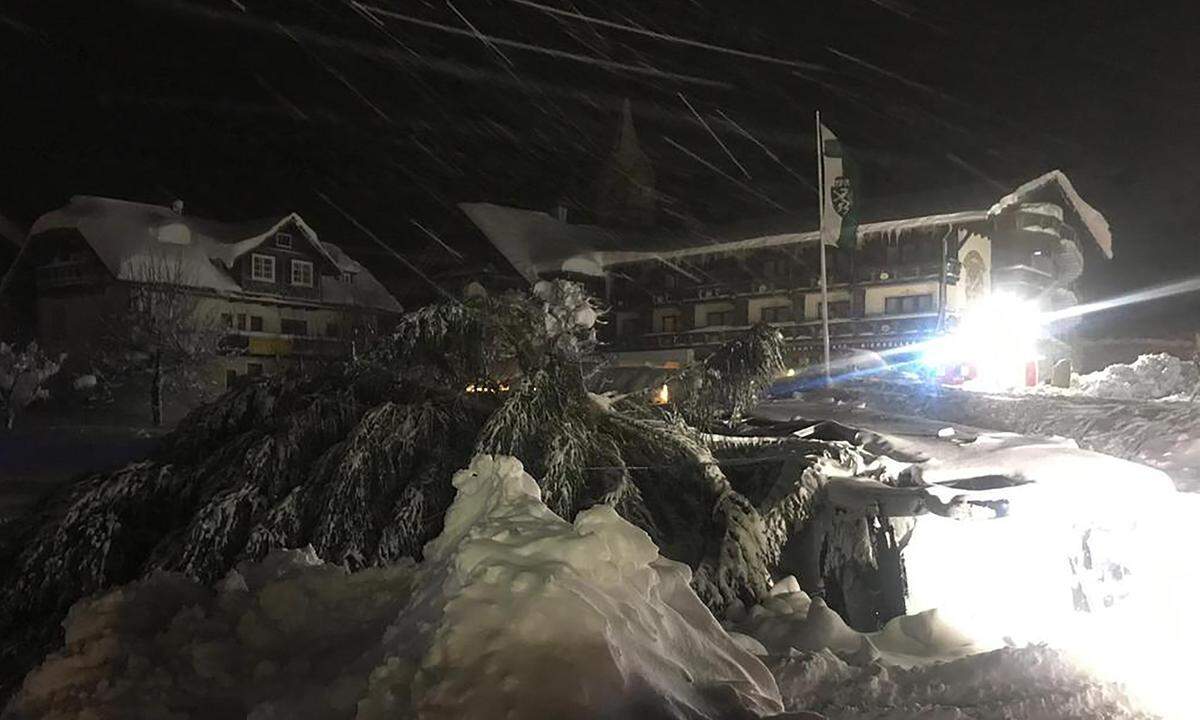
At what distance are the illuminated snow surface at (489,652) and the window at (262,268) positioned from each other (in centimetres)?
1951

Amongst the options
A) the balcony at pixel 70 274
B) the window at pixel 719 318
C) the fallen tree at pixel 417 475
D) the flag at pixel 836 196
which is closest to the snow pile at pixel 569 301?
the fallen tree at pixel 417 475

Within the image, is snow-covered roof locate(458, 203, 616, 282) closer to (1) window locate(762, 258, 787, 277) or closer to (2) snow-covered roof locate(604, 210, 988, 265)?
(2) snow-covered roof locate(604, 210, 988, 265)

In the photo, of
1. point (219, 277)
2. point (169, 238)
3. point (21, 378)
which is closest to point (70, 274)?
point (169, 238)

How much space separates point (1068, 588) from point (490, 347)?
6.41m

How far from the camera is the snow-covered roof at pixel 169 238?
20.8 metres

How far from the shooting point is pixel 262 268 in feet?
78.7

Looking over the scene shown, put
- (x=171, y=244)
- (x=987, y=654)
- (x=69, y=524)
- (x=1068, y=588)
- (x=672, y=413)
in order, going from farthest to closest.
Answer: (x=171, y=244)
(x=672, y=413)
(x=69, y=524)
(x=1068, y=588)
(x=987, y=654)

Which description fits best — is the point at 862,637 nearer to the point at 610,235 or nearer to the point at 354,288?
the point at 354,288

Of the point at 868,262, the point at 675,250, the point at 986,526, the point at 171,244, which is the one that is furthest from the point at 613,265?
the point at 986,526

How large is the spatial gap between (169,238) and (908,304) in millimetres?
21371

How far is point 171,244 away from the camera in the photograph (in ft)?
72.3

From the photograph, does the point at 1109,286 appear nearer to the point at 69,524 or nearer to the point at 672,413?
the point at 672,413

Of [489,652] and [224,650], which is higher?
[489,652]

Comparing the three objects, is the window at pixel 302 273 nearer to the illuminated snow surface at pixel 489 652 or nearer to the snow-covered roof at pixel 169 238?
the snow-covered roof at pixel 169 238
